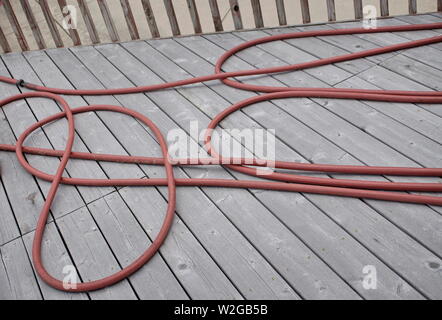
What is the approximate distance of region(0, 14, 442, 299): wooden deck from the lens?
148 centimetres

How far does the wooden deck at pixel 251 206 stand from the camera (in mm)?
1477

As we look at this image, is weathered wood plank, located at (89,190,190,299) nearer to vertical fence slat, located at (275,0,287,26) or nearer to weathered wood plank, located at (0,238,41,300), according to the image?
weathered wood plank, located at (0,238,41,300)

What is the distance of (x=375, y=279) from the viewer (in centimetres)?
141

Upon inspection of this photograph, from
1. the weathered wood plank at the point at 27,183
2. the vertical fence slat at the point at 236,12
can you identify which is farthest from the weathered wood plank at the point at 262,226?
the vertical fence slat at the point at 236,12

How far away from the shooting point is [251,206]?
173 centimetres

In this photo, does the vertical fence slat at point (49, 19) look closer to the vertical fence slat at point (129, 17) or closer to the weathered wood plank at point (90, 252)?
the vertical fence slat at point (129, 17)

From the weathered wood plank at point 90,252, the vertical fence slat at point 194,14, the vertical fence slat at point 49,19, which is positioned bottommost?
the weathered wood plank at point 90,252

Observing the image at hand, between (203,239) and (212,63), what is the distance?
141 cm

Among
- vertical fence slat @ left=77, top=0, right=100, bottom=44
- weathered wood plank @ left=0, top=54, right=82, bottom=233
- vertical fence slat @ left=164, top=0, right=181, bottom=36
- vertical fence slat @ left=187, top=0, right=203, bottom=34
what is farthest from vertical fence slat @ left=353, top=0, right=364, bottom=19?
weathered wood plank @ left=0, top=54, right=82, bottom=233

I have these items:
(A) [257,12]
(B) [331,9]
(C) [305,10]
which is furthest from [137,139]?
(B) [331,9]

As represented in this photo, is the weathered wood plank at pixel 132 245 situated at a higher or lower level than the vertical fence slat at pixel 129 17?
lower

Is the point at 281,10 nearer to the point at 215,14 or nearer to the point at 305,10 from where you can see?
the point at 305,10

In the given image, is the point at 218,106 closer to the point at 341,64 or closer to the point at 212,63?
the point at 212,63

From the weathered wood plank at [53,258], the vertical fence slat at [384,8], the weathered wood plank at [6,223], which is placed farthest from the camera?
the vertical fence slat at [384,8]
